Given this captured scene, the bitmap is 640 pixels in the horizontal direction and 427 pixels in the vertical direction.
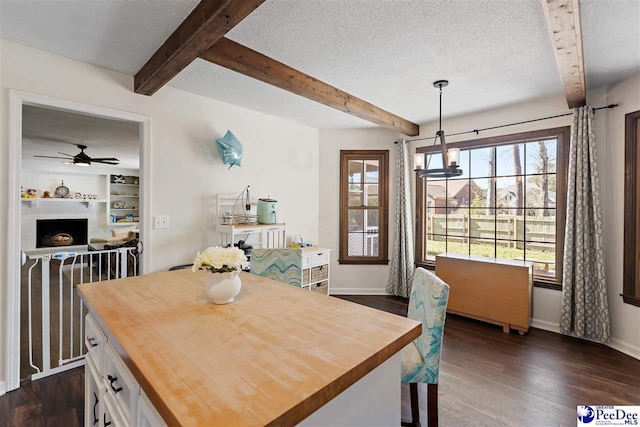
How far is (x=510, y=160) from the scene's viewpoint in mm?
3590

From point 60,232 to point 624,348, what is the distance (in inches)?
394

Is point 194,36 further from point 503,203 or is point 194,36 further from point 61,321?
point 503,203

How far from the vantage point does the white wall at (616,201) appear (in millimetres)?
2697

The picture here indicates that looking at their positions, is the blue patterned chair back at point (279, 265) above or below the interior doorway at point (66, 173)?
below

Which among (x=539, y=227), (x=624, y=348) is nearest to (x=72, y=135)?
(x=539, y=227)

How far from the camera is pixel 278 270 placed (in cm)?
→ 240

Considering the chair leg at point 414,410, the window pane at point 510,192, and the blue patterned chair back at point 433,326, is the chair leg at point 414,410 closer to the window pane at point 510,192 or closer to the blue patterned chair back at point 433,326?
the blue patterned chair back at point 433,326

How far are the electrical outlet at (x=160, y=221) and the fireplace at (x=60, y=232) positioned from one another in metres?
6.37

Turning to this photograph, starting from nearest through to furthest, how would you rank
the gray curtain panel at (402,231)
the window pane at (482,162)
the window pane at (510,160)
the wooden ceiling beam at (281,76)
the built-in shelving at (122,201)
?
the wooden ceiling beam at (281,76) → the window pane at (510,160) → the window pane at (482,162) → the gray curtain panel at (402,231) → the built-in shelving at (122,201)

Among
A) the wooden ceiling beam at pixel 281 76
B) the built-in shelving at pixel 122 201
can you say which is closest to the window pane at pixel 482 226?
the wooden ceiling beam at pixel 281 76

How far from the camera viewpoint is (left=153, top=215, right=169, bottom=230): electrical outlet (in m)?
2.81

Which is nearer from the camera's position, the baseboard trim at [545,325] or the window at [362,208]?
the baseboard trim at [545,325]

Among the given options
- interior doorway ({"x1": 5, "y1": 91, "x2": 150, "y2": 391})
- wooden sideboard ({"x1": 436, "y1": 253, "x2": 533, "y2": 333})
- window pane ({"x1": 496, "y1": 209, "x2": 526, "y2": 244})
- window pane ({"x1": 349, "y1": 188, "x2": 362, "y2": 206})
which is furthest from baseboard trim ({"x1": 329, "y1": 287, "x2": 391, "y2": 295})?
interior doorway ({"x1": 5, "y1": 91, "x2": 150, "y2": 391})

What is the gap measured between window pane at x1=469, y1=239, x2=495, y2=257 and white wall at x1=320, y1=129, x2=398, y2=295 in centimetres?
109
